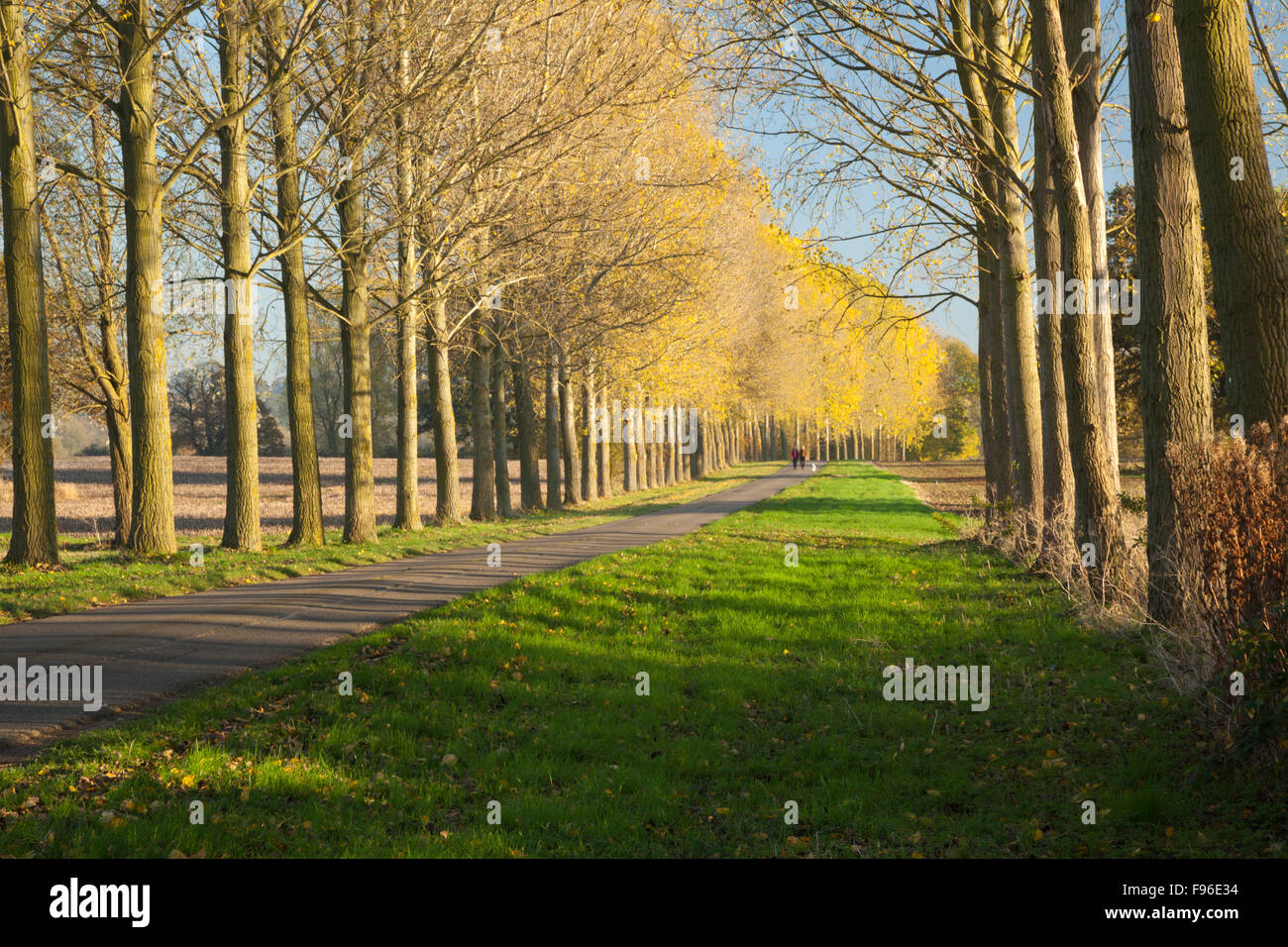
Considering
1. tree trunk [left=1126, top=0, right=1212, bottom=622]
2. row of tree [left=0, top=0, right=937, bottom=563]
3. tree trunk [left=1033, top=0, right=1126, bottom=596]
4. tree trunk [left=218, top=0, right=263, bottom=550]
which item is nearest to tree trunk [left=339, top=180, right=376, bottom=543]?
row of tree [left=0, top=0, right=937, bottom=563]

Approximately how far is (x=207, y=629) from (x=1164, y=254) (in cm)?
964

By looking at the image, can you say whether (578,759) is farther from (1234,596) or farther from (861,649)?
(1234,596)

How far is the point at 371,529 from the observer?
18438 mm

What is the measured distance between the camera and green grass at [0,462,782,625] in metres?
10.6

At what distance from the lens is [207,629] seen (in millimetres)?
9188

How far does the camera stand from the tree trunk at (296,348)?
→ 17.0 metres

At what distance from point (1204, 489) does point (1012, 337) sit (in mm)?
8380

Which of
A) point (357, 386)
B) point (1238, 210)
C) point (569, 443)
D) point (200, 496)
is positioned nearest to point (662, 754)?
point (1238, 210)

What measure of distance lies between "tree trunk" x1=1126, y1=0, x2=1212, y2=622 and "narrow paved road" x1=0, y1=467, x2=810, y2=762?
25.4ft

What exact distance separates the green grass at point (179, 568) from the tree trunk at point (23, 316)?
2.14 feet
